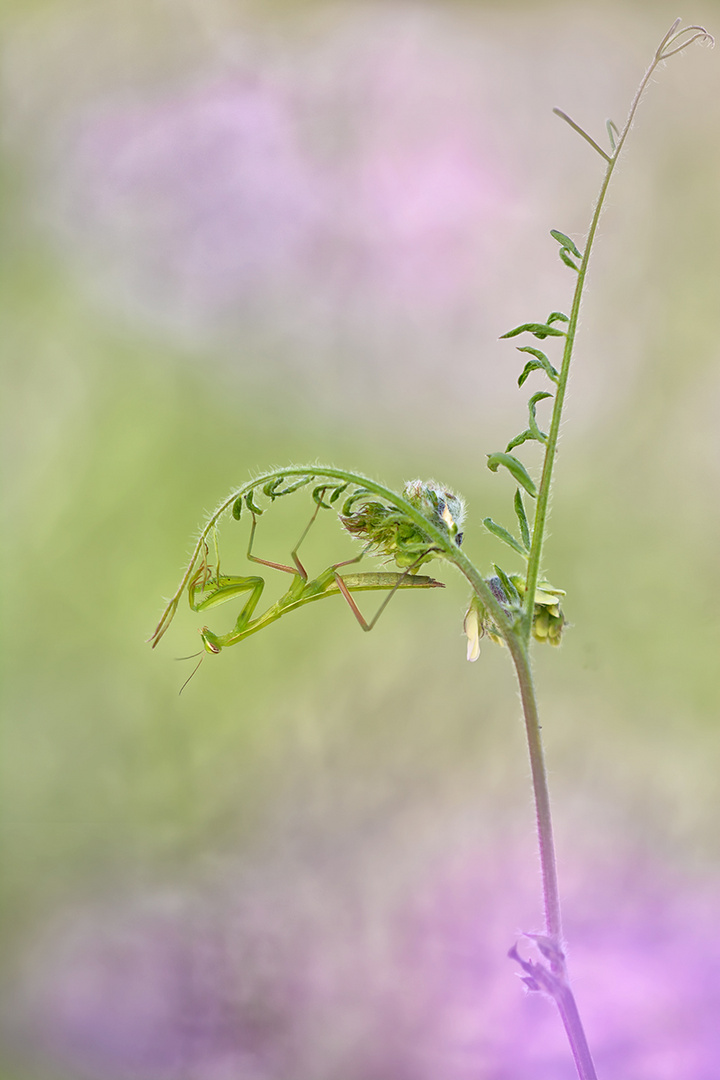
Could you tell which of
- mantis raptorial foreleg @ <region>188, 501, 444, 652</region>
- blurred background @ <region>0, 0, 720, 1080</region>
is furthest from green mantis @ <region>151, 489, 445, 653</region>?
blurred background @ <region>0, 0, 720, 1080</region>

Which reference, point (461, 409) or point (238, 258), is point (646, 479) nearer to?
point (461, 409)

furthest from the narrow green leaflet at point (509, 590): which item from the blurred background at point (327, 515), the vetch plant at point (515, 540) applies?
the blurred background at point (327, 515)

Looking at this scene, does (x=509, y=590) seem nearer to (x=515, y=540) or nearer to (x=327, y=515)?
(x=515, y=540)

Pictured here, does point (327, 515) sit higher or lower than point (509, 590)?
higher

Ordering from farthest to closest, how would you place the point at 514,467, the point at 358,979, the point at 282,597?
the point at 358,979
the point at 282,597
the point at 514,467

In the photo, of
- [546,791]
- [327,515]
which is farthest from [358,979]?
[546,791]

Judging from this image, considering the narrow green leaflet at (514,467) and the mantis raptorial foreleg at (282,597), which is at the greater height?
the narrow green leaflet at (514,467)

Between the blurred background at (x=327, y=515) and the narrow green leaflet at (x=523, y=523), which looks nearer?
the narrow green leaflet at (x=523, y=523)

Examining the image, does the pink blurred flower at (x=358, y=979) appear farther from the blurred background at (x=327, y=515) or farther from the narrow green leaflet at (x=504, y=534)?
the narrow green leaflet at (x=504, y=534)
